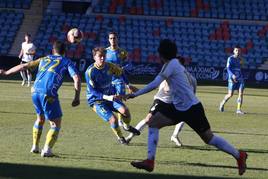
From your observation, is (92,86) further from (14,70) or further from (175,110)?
(175,110)

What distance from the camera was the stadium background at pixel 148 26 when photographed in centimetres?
4806

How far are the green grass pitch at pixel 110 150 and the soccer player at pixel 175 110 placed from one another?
1.03ft

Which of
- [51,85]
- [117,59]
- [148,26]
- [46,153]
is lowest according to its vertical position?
[46,153]

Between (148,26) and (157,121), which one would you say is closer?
(157,121)

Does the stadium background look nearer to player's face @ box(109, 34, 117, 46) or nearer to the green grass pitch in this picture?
the green grass pitch

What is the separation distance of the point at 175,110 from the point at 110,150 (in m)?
2.91

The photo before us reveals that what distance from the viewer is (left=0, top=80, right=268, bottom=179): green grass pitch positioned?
11.0 meters

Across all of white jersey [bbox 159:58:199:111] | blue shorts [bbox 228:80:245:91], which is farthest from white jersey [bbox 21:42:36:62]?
white jersey [bbox 159:58:199:111]

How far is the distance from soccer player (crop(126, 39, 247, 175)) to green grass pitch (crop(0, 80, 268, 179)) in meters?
0.31

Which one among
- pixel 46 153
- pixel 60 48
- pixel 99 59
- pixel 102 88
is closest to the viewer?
pixel 46 153

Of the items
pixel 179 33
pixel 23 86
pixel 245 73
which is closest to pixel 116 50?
pixel 23 86

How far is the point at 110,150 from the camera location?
13570 mm

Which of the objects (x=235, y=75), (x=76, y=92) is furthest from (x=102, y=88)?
(x=235, y=75)

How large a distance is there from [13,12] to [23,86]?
19.6m
